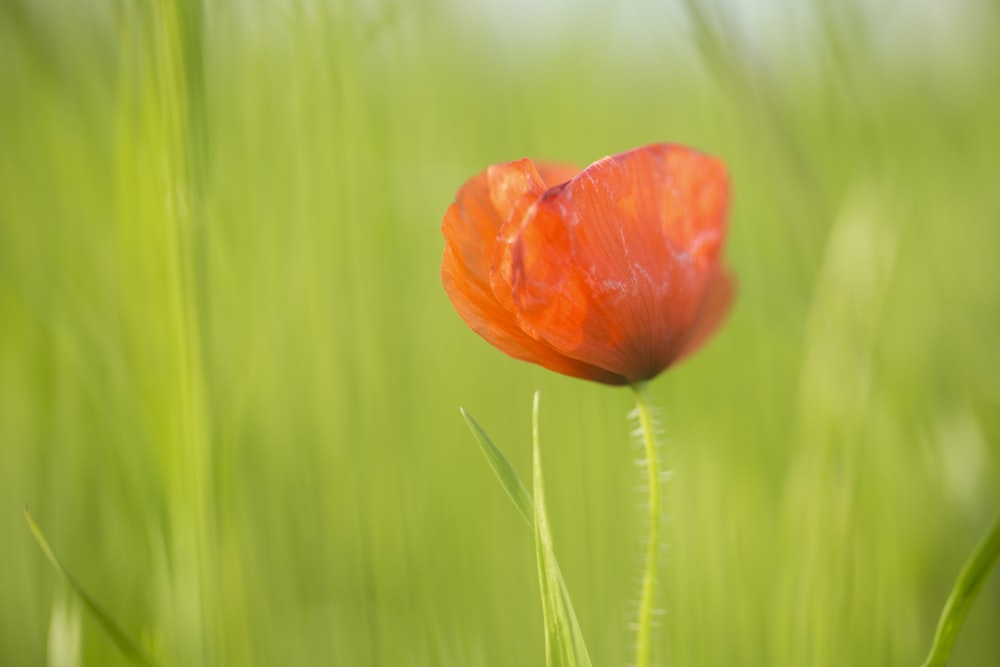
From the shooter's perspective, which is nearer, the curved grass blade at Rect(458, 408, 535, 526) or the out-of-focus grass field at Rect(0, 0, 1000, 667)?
the curved grass blade at Rect(458, 408, 535, 526)

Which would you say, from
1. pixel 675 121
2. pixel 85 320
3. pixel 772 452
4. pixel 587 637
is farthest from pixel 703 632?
pixel 675 121

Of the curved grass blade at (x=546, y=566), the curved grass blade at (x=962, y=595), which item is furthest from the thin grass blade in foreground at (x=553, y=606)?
the curved grass blade at (x=962, y=595)

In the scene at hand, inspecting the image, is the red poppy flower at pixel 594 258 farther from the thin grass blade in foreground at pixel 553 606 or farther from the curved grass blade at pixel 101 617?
the curved grass blade at pixel 101 617

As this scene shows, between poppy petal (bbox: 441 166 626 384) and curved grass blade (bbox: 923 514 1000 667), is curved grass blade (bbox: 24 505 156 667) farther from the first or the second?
curved grass blade (bbox: 923 514 1000 667)

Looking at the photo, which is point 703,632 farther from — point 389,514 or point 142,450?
point 142,450

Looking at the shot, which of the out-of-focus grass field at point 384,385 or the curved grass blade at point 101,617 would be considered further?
the out-of-focus grass field at point 384,385

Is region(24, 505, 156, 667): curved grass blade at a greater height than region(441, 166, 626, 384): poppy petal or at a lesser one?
lesser

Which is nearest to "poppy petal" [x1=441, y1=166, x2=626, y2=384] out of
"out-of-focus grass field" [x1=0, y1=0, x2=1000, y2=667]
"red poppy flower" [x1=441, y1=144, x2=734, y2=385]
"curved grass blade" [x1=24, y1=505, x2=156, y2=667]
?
"red poppy flower" [x1=441, y1=144, x2=734, y2=385]
